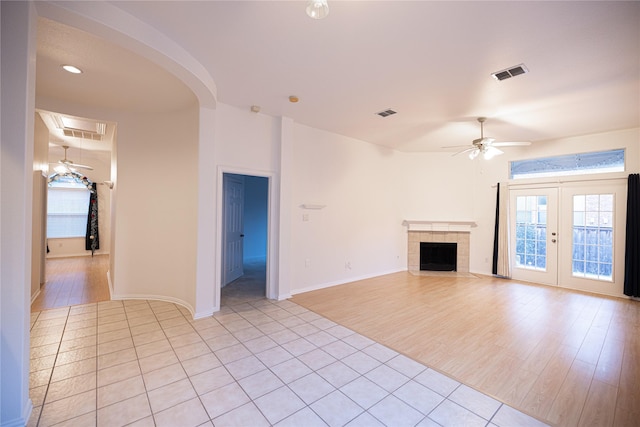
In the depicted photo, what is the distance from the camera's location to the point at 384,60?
8.47 feet

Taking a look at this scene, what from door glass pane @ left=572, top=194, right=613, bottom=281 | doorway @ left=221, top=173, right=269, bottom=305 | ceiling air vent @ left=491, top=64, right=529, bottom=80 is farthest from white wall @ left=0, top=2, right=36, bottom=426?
door glass pane @ left=572, top=194, right=613, bottom=281

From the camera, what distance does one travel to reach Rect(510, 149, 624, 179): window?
15.4 feet

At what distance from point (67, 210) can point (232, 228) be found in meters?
6.38

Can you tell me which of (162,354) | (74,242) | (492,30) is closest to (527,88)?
(492,30)

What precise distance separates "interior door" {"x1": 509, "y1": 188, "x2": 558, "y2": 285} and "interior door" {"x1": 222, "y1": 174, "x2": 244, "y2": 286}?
5884mm

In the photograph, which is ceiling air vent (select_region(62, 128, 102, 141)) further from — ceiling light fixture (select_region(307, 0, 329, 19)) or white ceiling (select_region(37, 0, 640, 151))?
ceiling light fixture (select_region(307, 0, 329, 19))

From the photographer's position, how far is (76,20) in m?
1.87

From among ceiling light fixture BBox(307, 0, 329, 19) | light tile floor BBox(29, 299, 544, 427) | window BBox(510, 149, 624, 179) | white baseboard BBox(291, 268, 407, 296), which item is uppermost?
ceiling light fixture BBox(307, 0, 329, 19)

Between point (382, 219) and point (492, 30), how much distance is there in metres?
4.16

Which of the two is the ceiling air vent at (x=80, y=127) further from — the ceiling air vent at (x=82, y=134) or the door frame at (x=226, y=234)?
the door frame at (x=226, y=234)

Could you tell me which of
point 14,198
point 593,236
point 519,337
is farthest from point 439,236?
point 14,198

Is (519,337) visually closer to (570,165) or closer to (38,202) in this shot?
(570,165)

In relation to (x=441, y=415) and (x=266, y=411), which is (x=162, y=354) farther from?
(x=441, y=415)

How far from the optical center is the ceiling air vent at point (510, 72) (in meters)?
2.66
